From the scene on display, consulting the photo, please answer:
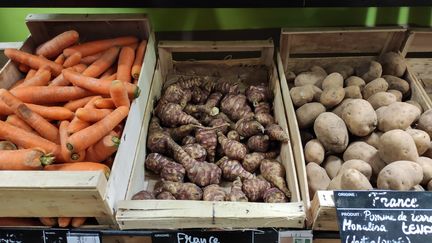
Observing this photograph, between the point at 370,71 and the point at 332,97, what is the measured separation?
0.28m

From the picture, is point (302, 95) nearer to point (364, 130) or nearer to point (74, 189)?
point (364, 130)

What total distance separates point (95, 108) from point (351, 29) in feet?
3.46

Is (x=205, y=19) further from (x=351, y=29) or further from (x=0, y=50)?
(x=0, y=50)

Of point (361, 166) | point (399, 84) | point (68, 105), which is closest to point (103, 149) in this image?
point (68, 105)

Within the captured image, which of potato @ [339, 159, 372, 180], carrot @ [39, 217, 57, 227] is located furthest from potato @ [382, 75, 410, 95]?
carrot @ [39, 217, 57, 227]

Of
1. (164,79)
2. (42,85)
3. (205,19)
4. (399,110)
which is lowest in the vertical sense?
(399,110)

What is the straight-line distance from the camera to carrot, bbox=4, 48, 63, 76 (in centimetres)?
152

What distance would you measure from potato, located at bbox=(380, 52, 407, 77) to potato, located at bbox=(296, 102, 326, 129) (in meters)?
0.41

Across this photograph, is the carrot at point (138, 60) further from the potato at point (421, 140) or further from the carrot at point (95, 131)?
the potato at point (421, 140)

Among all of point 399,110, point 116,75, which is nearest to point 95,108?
point 116,75

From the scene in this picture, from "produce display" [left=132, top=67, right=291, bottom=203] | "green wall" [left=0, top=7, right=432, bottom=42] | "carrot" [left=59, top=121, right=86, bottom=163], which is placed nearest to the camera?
"carrot" [left=59, top=121, right=86, bottom=163]

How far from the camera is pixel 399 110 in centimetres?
134

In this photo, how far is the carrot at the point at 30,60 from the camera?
1521mm

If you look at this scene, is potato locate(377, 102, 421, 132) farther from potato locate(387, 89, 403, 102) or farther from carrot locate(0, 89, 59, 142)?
carrot locate(0, 89, 59, 142)
